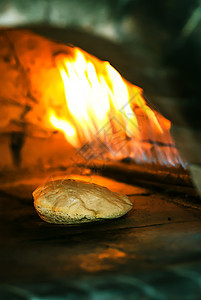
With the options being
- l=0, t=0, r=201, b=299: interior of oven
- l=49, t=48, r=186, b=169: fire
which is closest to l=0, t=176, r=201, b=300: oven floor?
l=0, t=0, r=201, b=299: interior of oven

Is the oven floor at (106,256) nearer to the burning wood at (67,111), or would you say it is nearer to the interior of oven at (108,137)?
the interior of oven at (108,137)

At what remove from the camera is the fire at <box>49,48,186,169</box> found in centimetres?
210

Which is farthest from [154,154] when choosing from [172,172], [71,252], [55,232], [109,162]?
[71,252]

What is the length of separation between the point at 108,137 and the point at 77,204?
3.48ft

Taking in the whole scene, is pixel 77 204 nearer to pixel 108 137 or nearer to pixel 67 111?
pixel 108 137

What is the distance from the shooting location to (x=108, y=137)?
2.62 metres

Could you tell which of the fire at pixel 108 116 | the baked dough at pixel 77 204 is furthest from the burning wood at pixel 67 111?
the baked dough at pixel 77 204

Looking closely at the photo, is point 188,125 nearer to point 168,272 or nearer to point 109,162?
point 168,272

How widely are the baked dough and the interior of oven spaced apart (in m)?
0.05

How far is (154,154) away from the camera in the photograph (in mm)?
2467

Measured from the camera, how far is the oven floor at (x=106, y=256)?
97cm

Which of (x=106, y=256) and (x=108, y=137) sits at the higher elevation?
(x=108, y=137)

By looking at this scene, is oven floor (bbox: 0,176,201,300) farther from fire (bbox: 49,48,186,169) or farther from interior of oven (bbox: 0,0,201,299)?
fire (bbox: 49,48,186,169)

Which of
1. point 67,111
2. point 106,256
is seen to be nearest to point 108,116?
point 67,111
